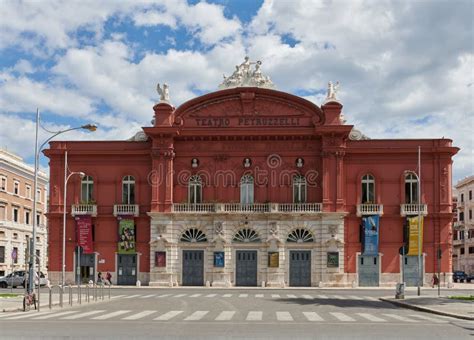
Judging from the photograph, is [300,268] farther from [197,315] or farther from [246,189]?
[197,315]

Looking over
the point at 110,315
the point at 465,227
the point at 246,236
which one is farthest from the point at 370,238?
the point at 465,227

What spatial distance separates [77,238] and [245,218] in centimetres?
1441

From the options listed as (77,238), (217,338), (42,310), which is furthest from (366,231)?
(217,338)

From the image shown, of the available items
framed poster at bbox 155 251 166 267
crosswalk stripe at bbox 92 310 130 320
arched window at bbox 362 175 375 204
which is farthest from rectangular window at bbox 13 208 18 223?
crosswalk stripe at bbox 92 310 130 320

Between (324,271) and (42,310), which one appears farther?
(324,271)

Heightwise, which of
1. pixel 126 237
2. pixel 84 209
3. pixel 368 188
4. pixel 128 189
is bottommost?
pixel 126 237

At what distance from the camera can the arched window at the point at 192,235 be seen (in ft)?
190

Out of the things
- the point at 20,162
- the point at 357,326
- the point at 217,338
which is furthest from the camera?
the point at 20,162

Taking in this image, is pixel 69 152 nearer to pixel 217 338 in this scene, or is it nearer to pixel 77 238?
pixel 77 238

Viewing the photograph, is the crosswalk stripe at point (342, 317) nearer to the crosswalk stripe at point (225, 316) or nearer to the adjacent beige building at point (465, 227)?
the crosswalk stripe at point (225, 316)

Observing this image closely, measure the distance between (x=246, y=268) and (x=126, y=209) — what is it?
11.3m

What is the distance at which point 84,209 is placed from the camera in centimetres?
5912

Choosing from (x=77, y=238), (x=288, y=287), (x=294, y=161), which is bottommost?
(x=288, y=287)

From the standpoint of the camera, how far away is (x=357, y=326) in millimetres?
21859
